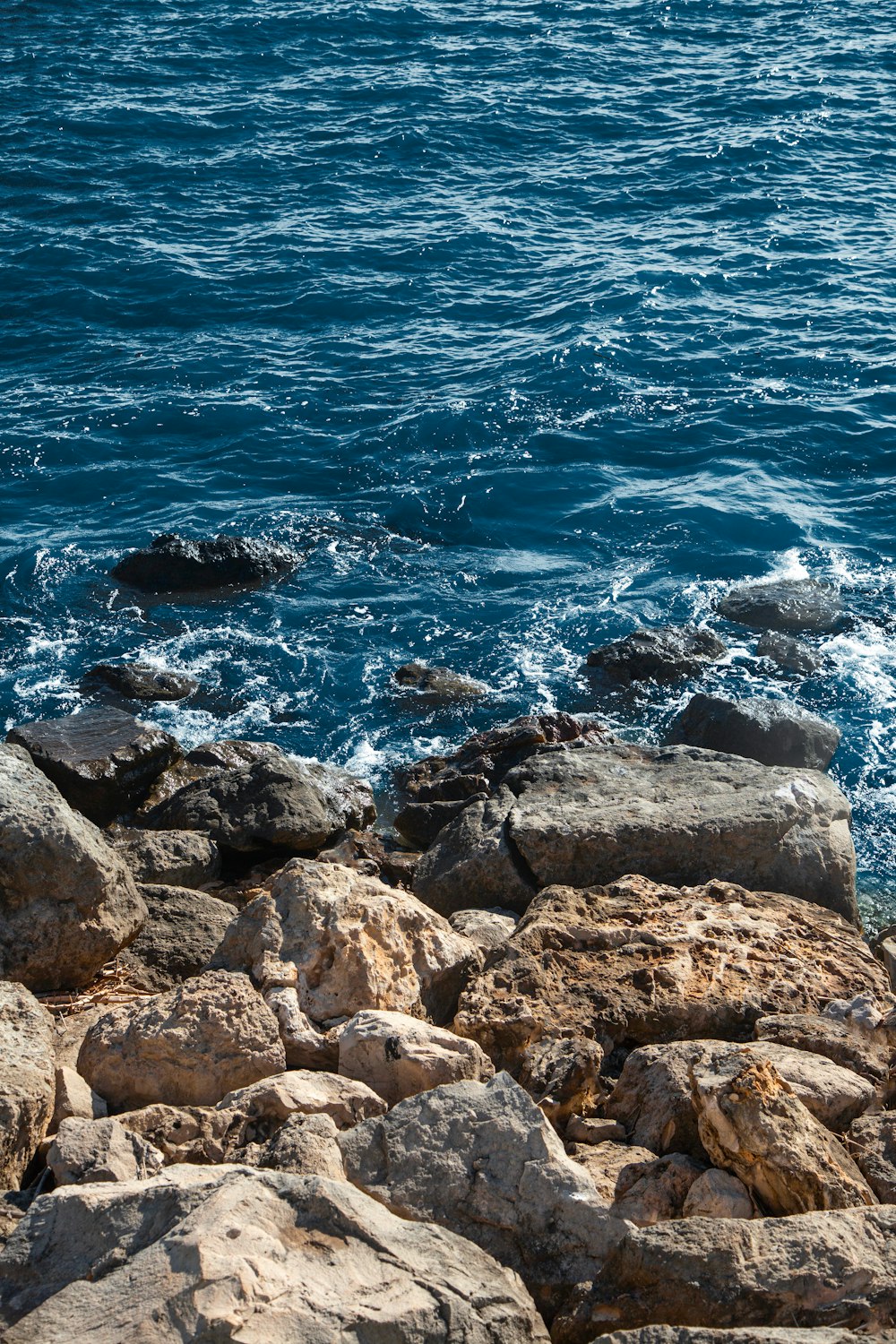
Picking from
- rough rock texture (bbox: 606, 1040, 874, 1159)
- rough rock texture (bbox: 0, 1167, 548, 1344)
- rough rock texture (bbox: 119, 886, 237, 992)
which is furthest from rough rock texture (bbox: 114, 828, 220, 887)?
rough rock texture (bbox: 0, 1167, 548, 1344)

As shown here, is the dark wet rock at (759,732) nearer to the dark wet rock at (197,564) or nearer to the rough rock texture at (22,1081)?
the dark wet rock at (197,564)

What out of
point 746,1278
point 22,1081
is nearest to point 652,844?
point 746,1278

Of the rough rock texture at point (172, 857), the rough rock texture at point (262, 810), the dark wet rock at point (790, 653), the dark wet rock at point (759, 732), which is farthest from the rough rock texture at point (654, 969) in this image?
the dark wet rock at point (790, 653)

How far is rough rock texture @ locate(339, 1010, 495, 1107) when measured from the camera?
6531 millimetres

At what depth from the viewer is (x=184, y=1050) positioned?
22.3 ft

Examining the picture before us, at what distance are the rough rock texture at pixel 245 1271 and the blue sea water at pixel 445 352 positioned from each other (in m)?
9.02

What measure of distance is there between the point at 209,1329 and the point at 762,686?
42.1ft

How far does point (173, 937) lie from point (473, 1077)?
3000 millimetres

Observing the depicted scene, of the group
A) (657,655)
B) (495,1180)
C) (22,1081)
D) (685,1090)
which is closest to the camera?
(495,1180)

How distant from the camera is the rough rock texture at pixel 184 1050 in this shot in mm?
6770

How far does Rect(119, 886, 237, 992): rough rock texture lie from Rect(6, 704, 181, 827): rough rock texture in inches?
190

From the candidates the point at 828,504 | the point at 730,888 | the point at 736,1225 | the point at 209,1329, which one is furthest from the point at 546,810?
the point at 828,504

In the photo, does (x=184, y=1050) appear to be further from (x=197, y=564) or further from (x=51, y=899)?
(x=197, y=564)

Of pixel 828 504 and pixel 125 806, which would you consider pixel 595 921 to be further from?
pixel 828 504
